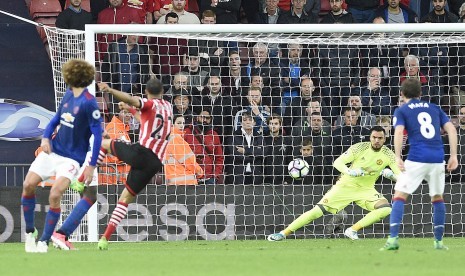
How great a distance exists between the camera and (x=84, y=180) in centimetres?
1377

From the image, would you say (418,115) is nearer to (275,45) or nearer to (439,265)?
(439,265)

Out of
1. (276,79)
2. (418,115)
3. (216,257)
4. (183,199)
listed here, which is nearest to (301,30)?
(276,79)

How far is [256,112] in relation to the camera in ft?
63.2

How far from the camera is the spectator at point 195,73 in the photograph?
1927 cm

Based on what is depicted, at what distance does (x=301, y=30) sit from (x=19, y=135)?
5.44 metres

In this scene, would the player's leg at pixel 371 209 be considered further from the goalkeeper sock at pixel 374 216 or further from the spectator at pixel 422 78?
the spectator at pixel 422 78

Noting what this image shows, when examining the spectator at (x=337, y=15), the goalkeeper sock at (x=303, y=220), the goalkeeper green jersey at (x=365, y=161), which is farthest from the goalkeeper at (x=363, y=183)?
the spectator at (x=337, y=15)

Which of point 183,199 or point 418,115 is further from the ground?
point 418,115

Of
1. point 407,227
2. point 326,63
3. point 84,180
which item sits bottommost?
point 407,227

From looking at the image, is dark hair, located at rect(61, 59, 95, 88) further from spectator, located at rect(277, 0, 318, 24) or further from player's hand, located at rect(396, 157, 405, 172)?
spectator, located at rect(277, 0, 318, 24)

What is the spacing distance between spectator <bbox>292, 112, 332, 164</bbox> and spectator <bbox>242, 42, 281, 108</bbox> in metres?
0.58

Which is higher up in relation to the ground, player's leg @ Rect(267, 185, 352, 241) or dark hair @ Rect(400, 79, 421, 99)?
dark hair @ Rect(400, 79, 421, 99)

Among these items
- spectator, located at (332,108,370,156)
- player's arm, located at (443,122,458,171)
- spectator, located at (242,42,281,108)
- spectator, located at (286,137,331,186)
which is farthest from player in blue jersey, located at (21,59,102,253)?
spectator, located at (332,108,370,156)

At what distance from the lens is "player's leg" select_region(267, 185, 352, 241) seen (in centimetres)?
1744
